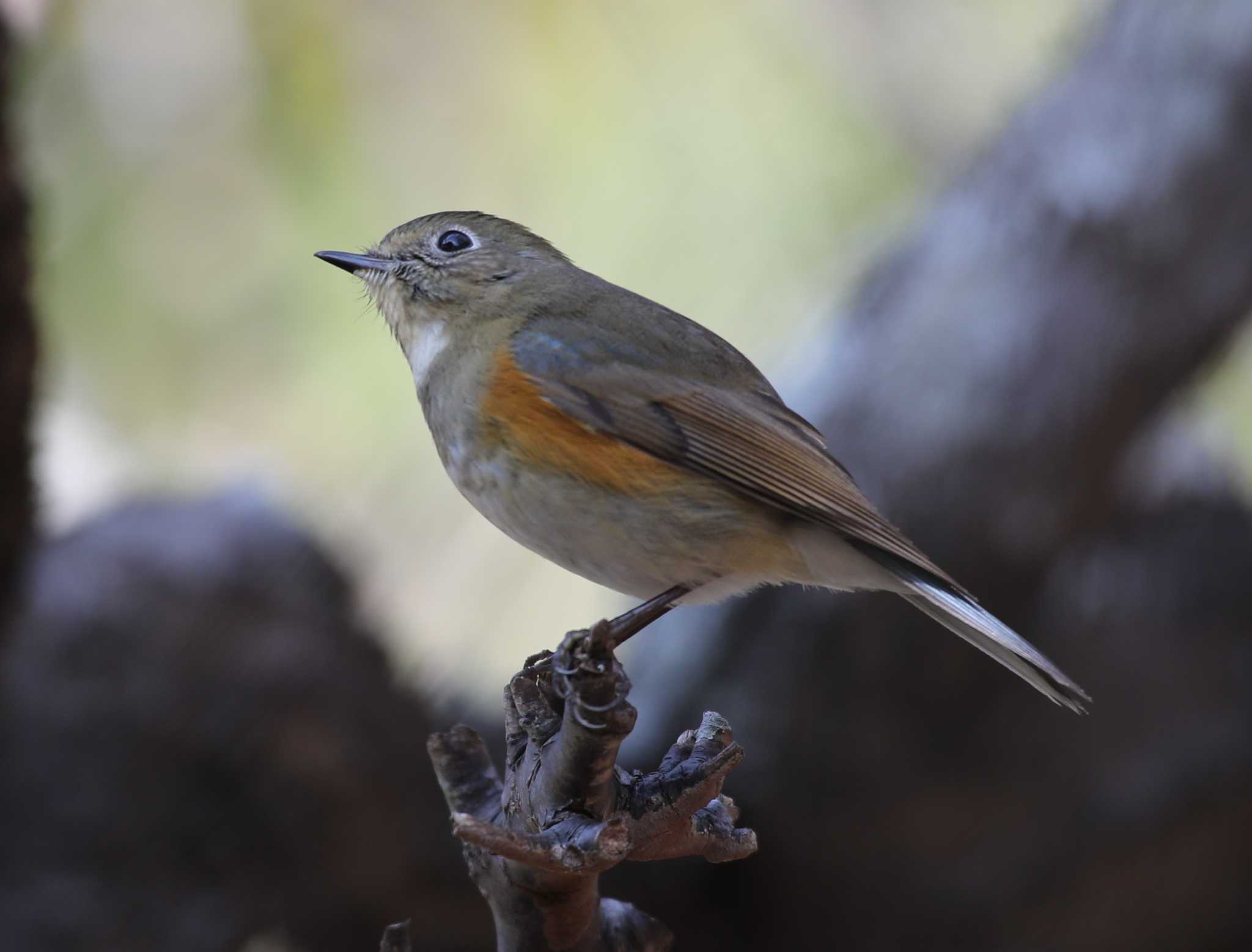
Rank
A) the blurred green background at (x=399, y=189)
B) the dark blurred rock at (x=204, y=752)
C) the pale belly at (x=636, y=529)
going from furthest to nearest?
the blurred green background at (x=399, y=189), the dark blurred rock at (x=204, y=752), the pale belly at (x=636, y=529)

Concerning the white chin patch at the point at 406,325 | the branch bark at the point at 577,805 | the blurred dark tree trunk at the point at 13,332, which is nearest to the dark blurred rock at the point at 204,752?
the blurred dark tree trunk at the point at 13,332

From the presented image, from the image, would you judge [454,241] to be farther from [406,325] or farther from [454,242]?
[406,325]

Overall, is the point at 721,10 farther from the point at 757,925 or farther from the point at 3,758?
the point at 3,758

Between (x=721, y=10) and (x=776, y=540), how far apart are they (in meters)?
5.27

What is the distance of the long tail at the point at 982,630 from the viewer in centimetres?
249

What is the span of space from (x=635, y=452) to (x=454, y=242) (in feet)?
2.67

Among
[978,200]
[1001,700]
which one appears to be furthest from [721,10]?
[1001,700]

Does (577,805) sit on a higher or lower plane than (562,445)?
lower

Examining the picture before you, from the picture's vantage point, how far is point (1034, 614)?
6.02 m

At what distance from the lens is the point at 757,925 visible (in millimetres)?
5934

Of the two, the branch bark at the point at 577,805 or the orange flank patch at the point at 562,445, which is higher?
the orange flank patch at the point at 562,445

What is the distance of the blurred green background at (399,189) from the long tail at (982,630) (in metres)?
3.54

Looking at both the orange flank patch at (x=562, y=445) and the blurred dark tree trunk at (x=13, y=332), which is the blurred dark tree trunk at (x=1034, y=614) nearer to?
the blurred dark tree trunk at (x=13, y=332)

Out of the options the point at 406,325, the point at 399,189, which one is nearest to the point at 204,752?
the point at 406,325
